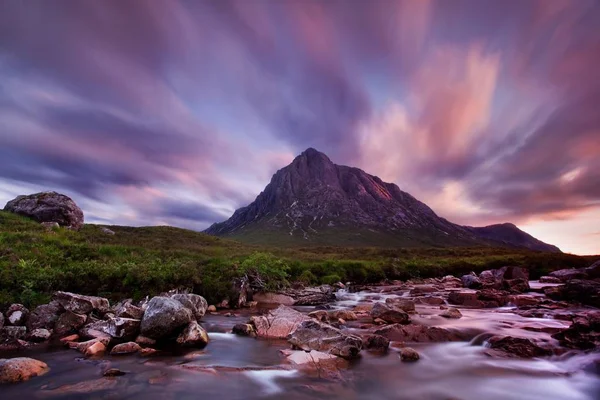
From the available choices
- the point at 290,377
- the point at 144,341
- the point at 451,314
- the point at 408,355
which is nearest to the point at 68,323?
the point at 144,341

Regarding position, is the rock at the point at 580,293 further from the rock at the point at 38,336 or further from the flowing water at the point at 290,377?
the rock at the point at 38,336

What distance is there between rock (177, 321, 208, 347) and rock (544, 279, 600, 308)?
78.0ft

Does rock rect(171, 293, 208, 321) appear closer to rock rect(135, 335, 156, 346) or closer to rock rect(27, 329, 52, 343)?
rock rect(135, 335, 156, 346)

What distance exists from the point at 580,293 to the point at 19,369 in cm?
2978

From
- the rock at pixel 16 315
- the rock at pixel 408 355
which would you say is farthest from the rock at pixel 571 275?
the rock at pixel 16 315

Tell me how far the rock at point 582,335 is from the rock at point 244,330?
1149cm

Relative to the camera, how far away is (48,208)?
123ft

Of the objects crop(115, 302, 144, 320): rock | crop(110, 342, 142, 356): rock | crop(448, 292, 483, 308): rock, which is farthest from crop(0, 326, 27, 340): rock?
crop(448, 292, 483, 308): rock

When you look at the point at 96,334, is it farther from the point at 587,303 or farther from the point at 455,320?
the point at 587,303

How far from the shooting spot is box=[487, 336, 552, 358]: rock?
11.0 metres

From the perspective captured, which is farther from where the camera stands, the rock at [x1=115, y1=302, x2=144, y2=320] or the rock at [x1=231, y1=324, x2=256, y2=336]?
the rock at [x1=231, y1=324, x2=256, y2=336]

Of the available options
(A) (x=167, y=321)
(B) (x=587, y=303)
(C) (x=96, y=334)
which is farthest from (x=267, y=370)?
(B) (x=587, y=303)

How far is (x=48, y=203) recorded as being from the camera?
38219mm

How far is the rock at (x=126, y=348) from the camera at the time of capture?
10109 millimetres
